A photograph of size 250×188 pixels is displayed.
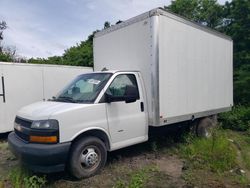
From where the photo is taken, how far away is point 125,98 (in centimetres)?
548

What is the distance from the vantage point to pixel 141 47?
5.98 m

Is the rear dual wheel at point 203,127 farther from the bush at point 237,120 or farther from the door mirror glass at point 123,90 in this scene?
the bush at point 237,120

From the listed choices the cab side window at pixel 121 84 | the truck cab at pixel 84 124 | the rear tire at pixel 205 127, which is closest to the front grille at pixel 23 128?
the truck cab at pixel 84 124

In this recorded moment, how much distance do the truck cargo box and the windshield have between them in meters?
0.98

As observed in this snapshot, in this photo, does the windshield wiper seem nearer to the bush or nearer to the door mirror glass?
the door mirror glass

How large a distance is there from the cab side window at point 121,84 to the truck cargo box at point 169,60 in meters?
0.30

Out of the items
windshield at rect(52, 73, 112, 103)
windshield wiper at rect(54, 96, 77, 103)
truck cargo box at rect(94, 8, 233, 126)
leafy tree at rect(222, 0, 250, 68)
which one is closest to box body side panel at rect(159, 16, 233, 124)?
truck cargo box at rect(94, 8, 233, 126)

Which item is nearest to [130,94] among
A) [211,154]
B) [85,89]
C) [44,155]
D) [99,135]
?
[85,89]

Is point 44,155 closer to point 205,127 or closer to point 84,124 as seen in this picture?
point 84,124

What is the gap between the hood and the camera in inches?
182

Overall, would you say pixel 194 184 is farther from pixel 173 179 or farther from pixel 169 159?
pixel 169 159

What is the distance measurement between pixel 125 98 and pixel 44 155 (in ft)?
6.45

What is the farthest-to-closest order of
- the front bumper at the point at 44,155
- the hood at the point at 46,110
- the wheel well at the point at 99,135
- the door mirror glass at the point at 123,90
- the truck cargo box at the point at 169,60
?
1. the truck cargo box at the point at 169,60
2. the door mirror glass at the point at 123,90
3. the wheel well at the point at 99,135
4. the hood at the point at 46,110
5. the front bumper at the point at 44,155

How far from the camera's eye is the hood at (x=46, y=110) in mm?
4617
